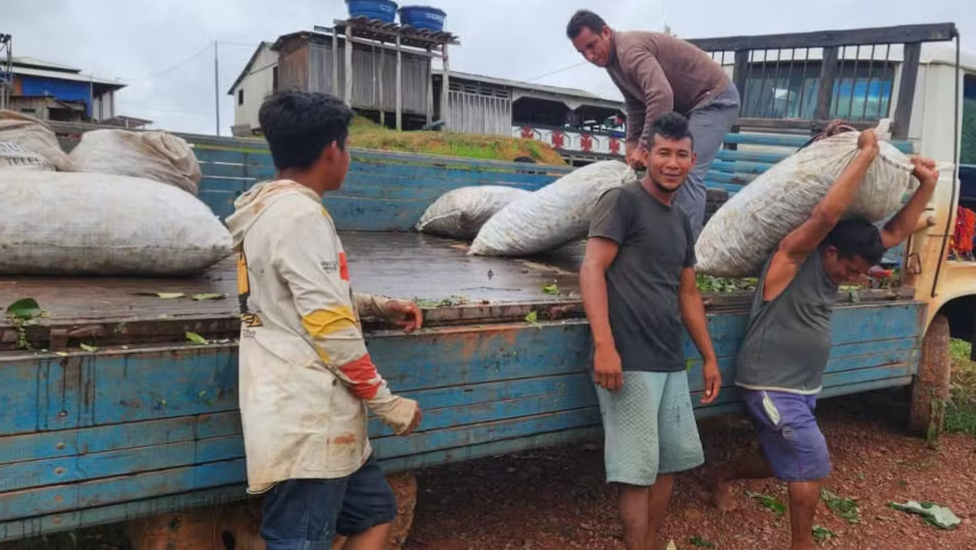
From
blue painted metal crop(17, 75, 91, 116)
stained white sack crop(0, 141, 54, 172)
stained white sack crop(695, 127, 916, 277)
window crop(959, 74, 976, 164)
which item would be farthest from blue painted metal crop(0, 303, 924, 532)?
blue painted metal crop(17, 75, 91, 116)

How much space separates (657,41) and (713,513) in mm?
2192

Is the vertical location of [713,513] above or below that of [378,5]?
below

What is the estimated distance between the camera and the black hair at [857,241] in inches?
104

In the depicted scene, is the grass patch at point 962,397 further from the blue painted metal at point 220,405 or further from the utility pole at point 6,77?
the utility pole at point 6,77

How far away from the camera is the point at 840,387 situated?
3.19 m

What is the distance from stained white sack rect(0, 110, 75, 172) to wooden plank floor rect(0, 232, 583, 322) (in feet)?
2.47

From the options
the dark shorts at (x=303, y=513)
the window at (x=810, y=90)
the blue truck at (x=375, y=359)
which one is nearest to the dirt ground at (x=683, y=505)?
the blue truck at (x=375, y=359)

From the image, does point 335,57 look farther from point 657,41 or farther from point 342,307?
point 342,307

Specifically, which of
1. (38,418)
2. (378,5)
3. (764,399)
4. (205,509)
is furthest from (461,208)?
(378,5)

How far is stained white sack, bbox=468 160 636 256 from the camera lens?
10.7ft

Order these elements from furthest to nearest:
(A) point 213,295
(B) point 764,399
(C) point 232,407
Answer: (B) point 764,399 < (A) point 213,295 < (C) point 232,407

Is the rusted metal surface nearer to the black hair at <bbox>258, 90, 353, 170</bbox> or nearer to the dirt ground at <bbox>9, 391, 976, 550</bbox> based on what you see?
the black hair at <bbox>258, 90, 353, 170</bbox>

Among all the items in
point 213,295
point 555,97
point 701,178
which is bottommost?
point 213,295

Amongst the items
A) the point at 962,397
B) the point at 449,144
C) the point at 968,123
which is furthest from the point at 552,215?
the point at 449,144
